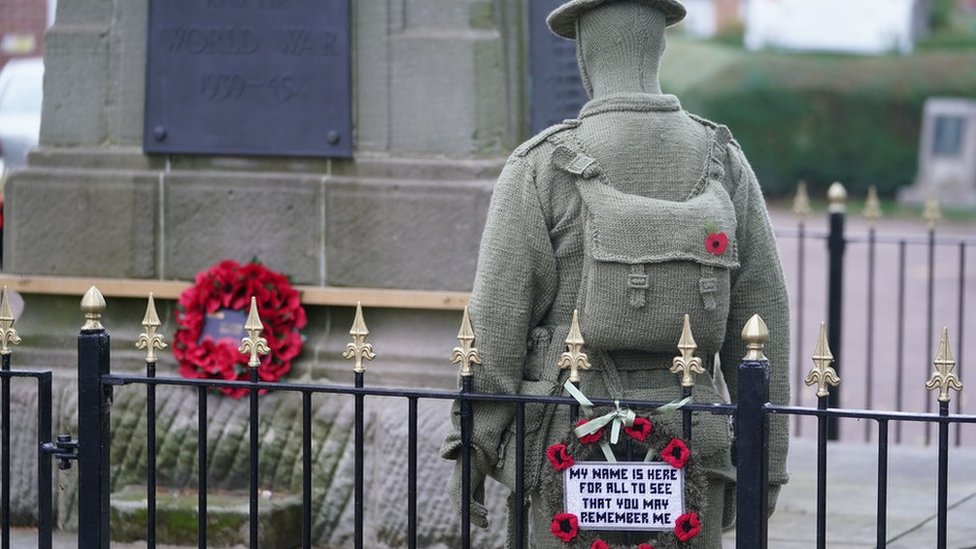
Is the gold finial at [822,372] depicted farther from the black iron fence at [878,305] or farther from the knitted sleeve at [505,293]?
the black iron fence at [878,305]

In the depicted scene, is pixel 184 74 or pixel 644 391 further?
pixel 184 74

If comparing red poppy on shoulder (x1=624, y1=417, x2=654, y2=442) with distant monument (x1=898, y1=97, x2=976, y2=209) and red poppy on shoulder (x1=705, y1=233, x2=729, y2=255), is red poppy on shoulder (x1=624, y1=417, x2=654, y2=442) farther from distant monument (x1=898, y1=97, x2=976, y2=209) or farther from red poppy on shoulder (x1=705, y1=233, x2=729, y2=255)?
distant monument (x1=898, y1=97, x2=976, y2=209)

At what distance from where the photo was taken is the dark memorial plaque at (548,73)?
6.08m

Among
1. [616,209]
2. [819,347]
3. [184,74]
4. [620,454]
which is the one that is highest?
[184,74]

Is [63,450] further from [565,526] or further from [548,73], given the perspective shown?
[548,73]

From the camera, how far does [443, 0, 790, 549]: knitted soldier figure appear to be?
3947 millimetres

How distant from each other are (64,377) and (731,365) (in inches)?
117

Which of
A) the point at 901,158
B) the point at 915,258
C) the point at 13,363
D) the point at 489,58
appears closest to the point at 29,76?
the point at 13,363

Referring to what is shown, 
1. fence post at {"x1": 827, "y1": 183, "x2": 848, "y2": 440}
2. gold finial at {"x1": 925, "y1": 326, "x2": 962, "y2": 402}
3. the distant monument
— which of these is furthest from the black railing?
the distant monument

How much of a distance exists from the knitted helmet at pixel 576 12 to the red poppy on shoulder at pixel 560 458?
111 centimetres

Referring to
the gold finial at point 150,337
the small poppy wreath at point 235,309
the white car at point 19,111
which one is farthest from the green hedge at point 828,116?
the gold finial at point 150,337

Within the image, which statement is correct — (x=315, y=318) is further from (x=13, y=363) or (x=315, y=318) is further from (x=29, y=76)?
(x=29, y=76)

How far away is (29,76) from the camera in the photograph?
1392 centimetres

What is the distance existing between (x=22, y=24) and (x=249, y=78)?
665 inches
